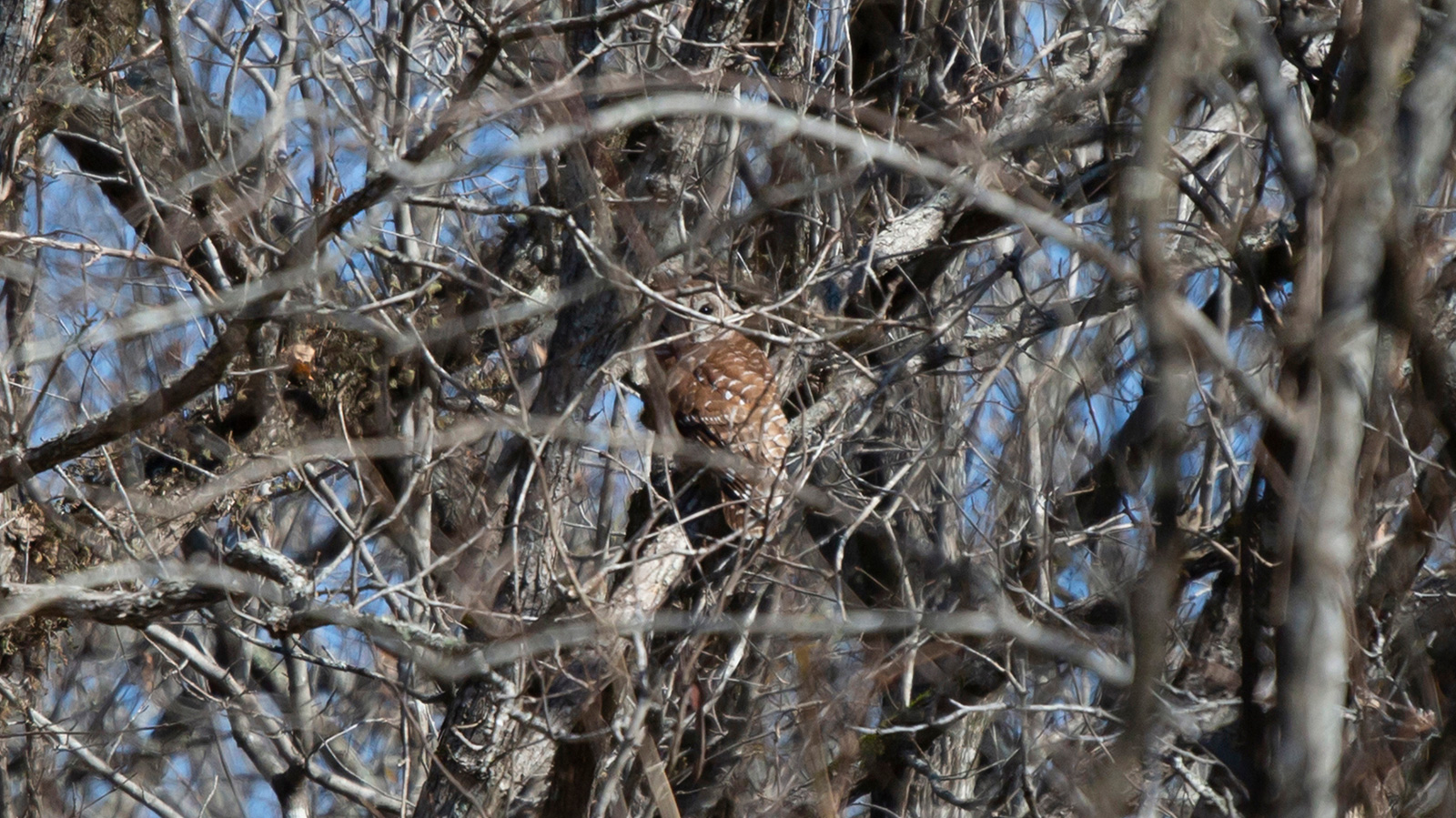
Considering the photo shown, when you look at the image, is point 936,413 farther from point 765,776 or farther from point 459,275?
point 459,275

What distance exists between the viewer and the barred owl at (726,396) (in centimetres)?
443

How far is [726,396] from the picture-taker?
4.65m

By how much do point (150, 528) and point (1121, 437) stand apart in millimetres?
3730

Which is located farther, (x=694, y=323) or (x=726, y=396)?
(x=726, y=396)

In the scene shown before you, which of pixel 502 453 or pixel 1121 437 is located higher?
pixel 502 453

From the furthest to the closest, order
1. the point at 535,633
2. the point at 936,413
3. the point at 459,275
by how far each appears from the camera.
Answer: the point at 936,413, the point at 459,275, the point at 535,633

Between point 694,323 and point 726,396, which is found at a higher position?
point 694,323

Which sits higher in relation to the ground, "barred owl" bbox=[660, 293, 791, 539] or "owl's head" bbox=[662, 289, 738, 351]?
"owl's head" bbox=[662, 289, 738, 351]

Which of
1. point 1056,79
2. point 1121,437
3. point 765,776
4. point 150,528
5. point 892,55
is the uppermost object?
point 892,55

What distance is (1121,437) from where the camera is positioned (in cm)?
451

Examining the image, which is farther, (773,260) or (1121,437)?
(773,260)

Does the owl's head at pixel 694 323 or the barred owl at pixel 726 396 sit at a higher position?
the owl's head at pixel 694 323

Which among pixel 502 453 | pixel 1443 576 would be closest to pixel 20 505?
pixel 502 453

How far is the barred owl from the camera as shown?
443cm
